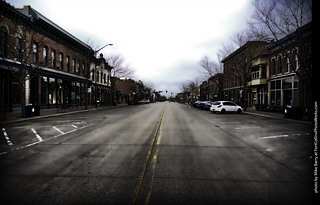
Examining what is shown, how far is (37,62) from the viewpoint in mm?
22984

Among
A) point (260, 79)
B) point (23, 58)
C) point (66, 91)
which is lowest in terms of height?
point (66, 91)

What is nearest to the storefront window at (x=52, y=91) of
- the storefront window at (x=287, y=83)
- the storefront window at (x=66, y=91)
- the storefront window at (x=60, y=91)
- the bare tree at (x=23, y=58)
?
the storefront window at (x=60, y=91)

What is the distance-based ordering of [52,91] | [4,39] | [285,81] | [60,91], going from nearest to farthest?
[4,39]
[285,81]
[52,91]
[60,91]

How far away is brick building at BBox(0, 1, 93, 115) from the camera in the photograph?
1886 cm

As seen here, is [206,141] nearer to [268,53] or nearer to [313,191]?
Result: [313,191]

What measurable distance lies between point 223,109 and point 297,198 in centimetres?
2196

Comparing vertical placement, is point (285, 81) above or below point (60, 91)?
above

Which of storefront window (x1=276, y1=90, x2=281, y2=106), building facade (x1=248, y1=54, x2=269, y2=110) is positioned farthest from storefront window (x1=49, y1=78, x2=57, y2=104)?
storefront window (x1=276, y1=90, x2=281, y2=106)

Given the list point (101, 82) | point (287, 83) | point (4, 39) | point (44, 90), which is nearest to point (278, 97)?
point (287, 83)

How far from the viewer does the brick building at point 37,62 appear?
1886 cm

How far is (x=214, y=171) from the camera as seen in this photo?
184 inches

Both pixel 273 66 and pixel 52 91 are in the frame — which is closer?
pixel 52 91

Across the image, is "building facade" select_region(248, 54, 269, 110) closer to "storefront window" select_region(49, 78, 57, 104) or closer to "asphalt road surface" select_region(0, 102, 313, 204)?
"asphalt road surface" select_region(0, 102, 313, 204)

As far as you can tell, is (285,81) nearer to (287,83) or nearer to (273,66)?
(287,83)
